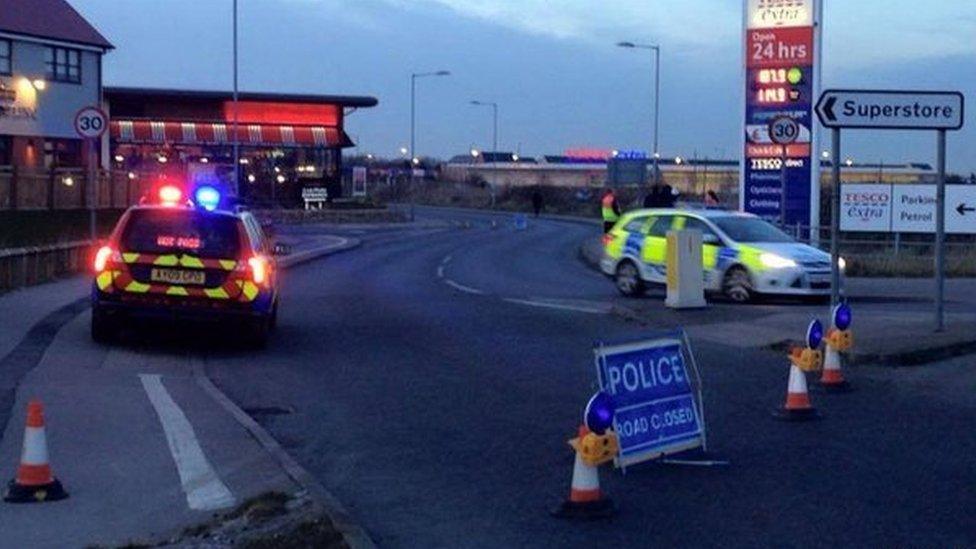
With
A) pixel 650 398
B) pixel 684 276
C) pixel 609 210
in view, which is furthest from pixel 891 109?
pixel 609 210

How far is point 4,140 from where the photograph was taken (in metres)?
57.6

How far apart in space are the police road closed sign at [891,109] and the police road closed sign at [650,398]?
22.5 ft

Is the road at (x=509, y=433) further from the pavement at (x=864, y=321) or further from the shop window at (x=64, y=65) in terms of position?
Result: the shop window at (x=64, y=65)

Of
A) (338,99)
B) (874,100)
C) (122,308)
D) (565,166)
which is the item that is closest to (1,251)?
(122,308)

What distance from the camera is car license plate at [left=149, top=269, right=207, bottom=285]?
17.8 m

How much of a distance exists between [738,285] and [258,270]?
949 cm

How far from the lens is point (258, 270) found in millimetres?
18172

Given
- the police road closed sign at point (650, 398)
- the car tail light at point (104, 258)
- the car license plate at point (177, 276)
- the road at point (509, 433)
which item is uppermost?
the car tail light at point (104, 258)

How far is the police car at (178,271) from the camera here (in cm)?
1772

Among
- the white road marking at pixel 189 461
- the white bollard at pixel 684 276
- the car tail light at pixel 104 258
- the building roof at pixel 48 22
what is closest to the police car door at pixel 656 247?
the white bollard at pixel 684 276

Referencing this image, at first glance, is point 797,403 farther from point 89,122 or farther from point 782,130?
point 782,130

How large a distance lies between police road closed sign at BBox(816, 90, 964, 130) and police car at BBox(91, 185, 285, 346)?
650 centimetres

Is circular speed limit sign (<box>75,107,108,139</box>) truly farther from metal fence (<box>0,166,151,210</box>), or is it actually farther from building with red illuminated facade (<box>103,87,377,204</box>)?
building with red illuminated facade (<box>103,87,377,204</box>)

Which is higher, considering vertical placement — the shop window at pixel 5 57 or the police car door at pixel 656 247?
the shop window at pixel 5 57
